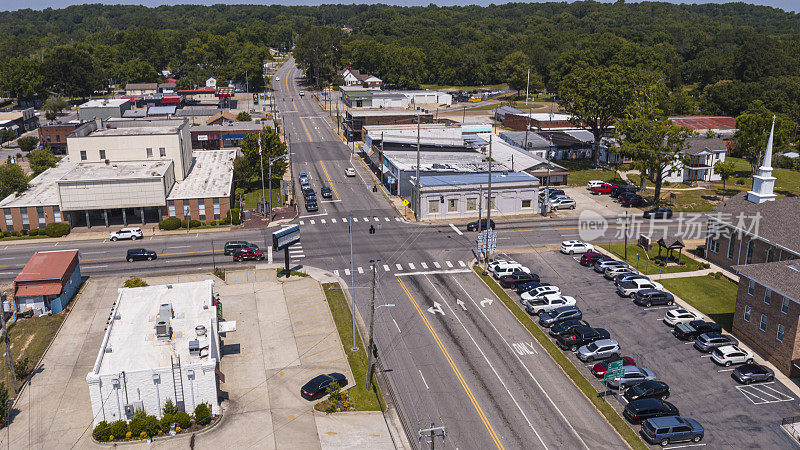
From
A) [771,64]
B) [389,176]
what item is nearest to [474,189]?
[389,176]

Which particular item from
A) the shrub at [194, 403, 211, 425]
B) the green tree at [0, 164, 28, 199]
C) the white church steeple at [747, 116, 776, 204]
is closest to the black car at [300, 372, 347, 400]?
the shrub at [194, 403, 211, 425]

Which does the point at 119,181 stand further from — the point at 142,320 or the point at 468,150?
the point at 468,150

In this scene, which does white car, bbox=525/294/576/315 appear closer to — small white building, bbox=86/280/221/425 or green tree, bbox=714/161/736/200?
small white building, bbox=86/280/221/425

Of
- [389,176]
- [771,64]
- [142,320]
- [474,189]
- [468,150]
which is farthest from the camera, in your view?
[771,64]

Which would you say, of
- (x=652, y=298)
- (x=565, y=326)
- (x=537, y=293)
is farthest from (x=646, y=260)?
(x=565, y=326)

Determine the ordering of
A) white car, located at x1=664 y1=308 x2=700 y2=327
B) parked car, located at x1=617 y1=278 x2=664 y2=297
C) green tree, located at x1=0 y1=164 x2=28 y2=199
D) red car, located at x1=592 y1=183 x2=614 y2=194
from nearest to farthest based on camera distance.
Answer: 1. white car, located at x1=664 y1=308 x2=700 y2=327
2. parked car, located at x1=617 y1=278 x2=664 y2=297
3. green tree, located at x1=0 y1=164 x2=28 y2=199
4. red car, located at x1=592 y1=183 x2=614 y2=194

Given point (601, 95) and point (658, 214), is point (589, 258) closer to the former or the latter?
point (658, 214)
